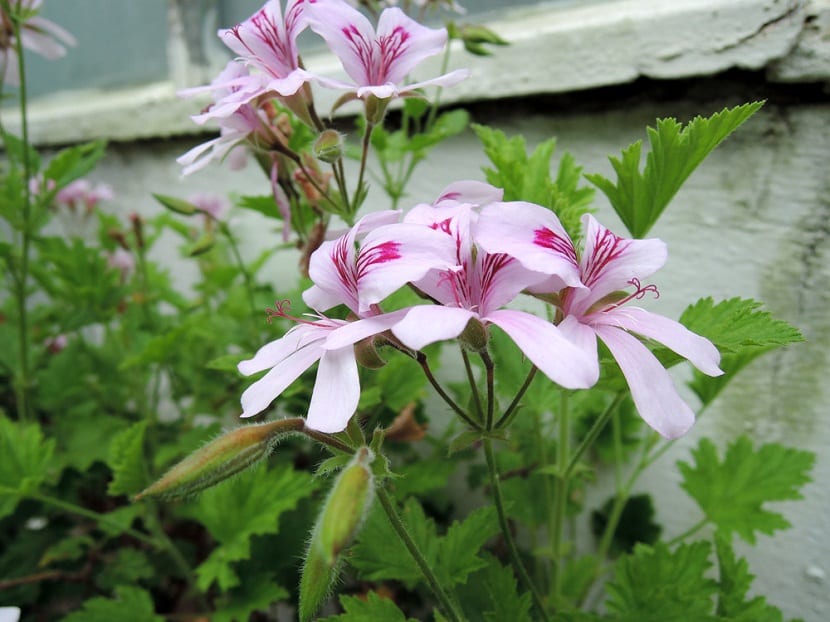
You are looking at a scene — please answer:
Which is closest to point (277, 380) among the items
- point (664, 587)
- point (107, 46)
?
point (664, 587)

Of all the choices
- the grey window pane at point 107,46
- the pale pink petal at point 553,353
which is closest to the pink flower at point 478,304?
the pale pink petal at point 553,353

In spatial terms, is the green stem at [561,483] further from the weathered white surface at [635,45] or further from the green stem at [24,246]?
the green stem at [24,246]

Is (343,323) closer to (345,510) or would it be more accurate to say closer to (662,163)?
(345,510)

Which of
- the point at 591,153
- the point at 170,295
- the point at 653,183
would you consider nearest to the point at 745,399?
the point at 591,153

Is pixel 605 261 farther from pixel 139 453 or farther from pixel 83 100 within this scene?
pixel 83 100

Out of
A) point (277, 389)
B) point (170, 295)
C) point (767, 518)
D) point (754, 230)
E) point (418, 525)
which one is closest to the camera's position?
point (277, 389)

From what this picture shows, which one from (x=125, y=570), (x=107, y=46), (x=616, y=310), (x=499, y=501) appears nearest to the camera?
(x=616, y=310)

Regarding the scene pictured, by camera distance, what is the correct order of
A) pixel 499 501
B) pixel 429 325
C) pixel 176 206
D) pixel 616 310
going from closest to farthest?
pixel 429 325 → pixel 616 310 → pixel 499 501 → pixel 176 206
